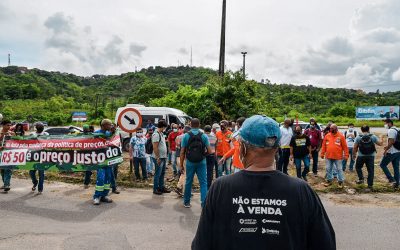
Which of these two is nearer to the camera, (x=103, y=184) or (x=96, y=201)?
(x=96, y=201)

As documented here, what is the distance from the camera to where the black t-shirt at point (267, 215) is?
2078 mm

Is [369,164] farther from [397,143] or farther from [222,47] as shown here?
[222,47]

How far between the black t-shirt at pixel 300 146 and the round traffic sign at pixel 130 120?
14.6ft

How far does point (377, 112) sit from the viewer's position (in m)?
48.1

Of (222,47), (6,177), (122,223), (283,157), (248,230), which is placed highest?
(222,47)

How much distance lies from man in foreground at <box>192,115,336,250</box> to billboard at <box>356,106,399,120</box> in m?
50.6

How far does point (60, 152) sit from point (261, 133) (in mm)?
8020

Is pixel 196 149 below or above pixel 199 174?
above

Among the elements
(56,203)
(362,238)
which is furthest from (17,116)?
(362,238)

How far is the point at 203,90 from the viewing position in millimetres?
Result: 21750

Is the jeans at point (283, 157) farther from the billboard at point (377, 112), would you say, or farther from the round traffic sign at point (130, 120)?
the billboard at point (377, 112)

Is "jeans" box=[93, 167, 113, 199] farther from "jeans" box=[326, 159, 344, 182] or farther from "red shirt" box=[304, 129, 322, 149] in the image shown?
"red shirt" box=[304, 129, 322, 149]

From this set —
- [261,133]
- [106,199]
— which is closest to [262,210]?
[261,133]

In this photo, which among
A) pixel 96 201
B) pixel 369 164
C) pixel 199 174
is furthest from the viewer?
pixel 369 164
